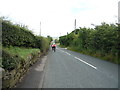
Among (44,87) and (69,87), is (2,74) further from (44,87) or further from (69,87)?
(69,87)

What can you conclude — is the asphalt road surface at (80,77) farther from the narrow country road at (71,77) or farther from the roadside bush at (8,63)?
the roadside bush at (8,63)

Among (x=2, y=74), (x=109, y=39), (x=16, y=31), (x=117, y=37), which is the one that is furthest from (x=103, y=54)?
(x=2, y=74)

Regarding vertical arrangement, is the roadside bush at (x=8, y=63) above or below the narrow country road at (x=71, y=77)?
above

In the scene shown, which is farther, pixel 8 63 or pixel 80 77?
pixel 80 77

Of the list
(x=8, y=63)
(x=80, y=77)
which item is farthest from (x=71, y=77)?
(x=8, y=63)

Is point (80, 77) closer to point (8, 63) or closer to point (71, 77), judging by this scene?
point (71, 77)

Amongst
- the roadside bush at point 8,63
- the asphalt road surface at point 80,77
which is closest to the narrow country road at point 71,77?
the asphalt road surface at point 80,77

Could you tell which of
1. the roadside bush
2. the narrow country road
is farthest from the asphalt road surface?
the roadside bush

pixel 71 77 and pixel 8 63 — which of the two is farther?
A: pixel 71 77

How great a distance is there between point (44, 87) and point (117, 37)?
310 inches

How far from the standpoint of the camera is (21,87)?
478cm

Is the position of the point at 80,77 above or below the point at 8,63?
below

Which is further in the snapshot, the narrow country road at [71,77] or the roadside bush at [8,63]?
the narrow country road at [71,77]

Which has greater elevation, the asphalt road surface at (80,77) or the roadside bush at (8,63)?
the roadside bush at (8,63)
